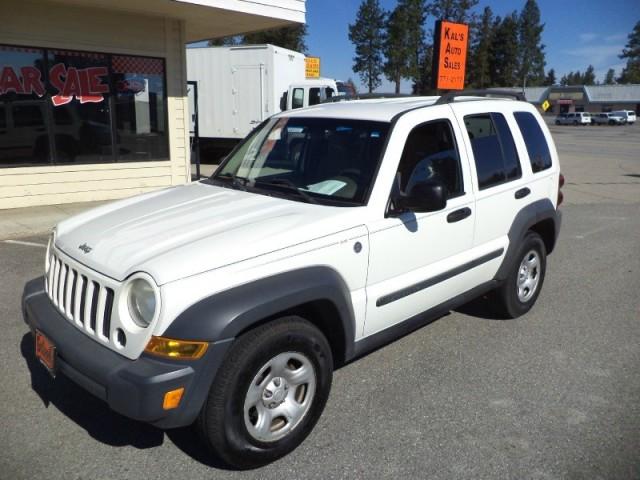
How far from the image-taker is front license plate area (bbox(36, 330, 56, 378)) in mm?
2836

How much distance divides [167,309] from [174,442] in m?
1.04

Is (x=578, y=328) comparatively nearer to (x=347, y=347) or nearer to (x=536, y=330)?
(x=536, y=330)

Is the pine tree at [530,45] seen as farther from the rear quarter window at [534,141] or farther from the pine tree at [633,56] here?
the rear quarter window at [534,141]

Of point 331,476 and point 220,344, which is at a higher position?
point 220,344

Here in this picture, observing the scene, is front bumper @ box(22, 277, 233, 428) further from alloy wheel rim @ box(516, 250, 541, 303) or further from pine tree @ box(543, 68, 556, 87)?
pine tree @ box(543, 68, 556, 87)

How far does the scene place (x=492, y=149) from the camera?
4340 millimetres

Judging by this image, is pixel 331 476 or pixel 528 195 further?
Result: pixel 528 195

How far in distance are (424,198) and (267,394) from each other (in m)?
1.40

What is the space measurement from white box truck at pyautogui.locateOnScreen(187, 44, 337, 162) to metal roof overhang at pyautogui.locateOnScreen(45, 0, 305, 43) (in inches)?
148

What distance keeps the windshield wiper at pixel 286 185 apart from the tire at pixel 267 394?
32.5 inches

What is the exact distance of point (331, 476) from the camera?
2.83 meters

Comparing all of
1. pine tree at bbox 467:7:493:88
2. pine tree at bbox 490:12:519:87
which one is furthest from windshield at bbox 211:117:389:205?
pine tree at bbox 490:12:519:87

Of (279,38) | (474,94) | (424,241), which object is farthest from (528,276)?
(279,38)

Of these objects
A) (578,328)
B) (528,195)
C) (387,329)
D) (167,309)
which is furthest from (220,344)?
(578,328)
